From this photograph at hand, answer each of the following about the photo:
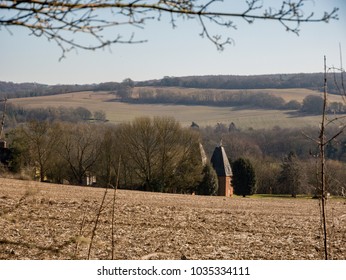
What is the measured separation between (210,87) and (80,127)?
67395mm

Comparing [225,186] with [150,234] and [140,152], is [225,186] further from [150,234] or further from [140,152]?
[150,234]

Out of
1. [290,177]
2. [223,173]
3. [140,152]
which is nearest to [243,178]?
[223,173]

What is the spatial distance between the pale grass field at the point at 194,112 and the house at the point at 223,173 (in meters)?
24.7

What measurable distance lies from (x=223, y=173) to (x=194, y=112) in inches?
2373

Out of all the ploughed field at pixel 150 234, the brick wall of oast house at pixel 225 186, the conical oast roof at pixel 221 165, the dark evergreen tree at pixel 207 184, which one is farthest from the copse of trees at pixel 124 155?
the ploughed field at pixel 150 234

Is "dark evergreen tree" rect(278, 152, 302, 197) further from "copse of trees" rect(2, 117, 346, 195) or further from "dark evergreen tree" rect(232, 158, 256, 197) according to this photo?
"copse of trees" rect(2, 117, 346, 195)

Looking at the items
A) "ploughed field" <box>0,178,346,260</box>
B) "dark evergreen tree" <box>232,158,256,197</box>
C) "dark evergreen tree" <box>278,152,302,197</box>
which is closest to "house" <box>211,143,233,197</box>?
"dark evergreen tree" <box>232,158,256,197</box>

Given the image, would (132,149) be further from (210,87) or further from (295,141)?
(210,87)

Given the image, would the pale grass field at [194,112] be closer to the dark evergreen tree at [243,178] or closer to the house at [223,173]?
the house at [223,173]

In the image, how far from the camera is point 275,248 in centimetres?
936

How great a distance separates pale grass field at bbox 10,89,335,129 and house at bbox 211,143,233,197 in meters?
24.7

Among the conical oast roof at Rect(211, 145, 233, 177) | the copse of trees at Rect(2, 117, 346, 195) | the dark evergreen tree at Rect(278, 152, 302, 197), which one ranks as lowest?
the dark evergreen tree at Rect(278, 152, 302, 197)

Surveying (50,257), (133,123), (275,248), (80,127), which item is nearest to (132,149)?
(133,123)

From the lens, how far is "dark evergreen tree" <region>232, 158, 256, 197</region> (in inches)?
1626
